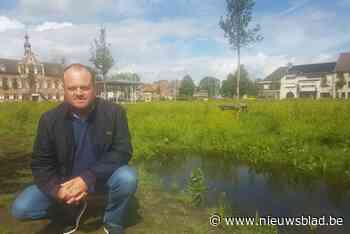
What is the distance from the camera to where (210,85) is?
98375 millimetres

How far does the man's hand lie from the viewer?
1933mm

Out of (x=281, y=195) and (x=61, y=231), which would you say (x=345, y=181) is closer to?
(x=281, y=195)

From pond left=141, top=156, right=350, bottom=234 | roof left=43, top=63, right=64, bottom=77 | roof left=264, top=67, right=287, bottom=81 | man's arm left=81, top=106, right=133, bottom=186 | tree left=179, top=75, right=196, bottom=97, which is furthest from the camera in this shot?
tree left=179, top=75, right=196, bottom=97

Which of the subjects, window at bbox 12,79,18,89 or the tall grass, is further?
window at bbox 12,79,18,89

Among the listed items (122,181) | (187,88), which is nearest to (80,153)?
(122,181)

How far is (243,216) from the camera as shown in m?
3.26

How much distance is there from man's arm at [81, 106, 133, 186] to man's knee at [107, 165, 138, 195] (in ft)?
0.16

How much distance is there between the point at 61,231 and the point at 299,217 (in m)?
3.00

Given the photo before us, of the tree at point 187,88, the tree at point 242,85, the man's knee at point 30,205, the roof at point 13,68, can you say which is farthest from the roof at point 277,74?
the man's knee at point 30,205

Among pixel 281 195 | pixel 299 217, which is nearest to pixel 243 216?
pixel 299 217

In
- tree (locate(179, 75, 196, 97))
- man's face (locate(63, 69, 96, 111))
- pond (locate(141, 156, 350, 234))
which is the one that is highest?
tree (locate(179, 75, 196, 97))

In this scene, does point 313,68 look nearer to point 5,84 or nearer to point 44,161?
point 44,161

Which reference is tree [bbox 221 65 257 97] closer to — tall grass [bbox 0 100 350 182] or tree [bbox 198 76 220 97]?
tree [bbox 198 76 220 97]

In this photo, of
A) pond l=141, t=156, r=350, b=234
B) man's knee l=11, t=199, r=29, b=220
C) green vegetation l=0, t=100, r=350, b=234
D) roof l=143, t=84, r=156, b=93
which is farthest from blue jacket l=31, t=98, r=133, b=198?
roof l=143, t=84, r=156, b=93
